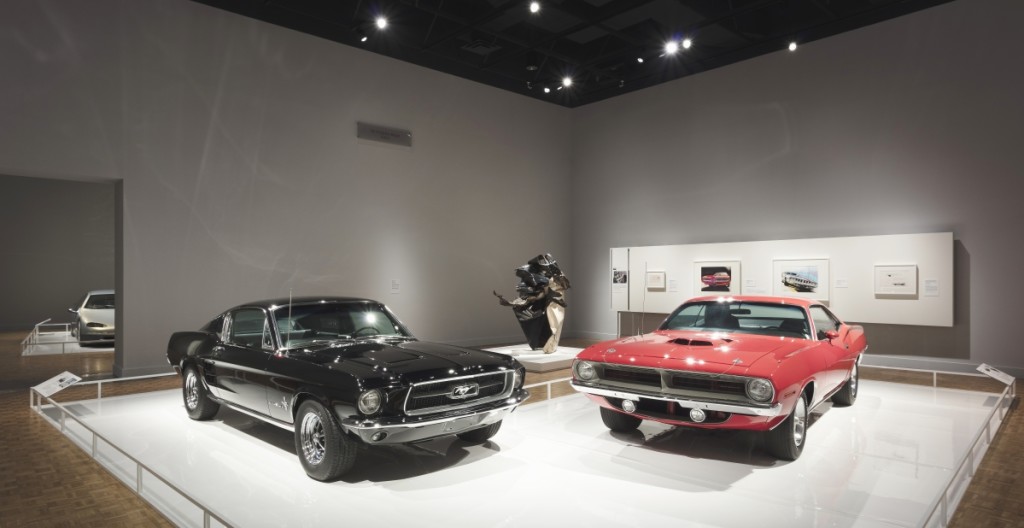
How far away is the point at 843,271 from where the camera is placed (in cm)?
1016

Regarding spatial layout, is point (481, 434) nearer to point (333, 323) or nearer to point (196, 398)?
point (333, 323)

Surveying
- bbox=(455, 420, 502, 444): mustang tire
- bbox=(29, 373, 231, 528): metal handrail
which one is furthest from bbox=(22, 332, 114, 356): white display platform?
bbox=(455, 420, 502, 444): mustang tire

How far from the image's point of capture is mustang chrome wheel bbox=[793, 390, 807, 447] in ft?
15.4

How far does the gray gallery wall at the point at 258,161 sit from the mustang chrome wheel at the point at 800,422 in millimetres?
7970

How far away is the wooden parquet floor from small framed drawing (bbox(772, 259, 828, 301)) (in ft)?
13.2

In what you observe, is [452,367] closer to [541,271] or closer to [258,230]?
[541,271]

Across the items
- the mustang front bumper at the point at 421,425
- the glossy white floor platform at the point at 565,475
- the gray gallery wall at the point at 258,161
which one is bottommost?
the glossy white floor platform at the point at 565,475

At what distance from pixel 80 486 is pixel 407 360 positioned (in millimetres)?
2346

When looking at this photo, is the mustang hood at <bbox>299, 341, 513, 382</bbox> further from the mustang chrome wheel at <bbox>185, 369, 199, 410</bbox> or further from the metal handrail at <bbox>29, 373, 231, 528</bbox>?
the mustang chrome wheel at <bbox>185, 369, 199, 410</bbox>

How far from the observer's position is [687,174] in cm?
1249

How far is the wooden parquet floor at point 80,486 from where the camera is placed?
11.8ft

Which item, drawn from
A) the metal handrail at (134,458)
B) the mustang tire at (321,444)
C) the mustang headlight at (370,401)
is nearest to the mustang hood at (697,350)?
the mustang headlight at (370,401)

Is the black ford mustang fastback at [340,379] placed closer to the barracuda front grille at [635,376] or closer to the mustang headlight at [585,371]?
the mustang headlight at [585,371]

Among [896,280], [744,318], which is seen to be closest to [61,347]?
[744,318]
